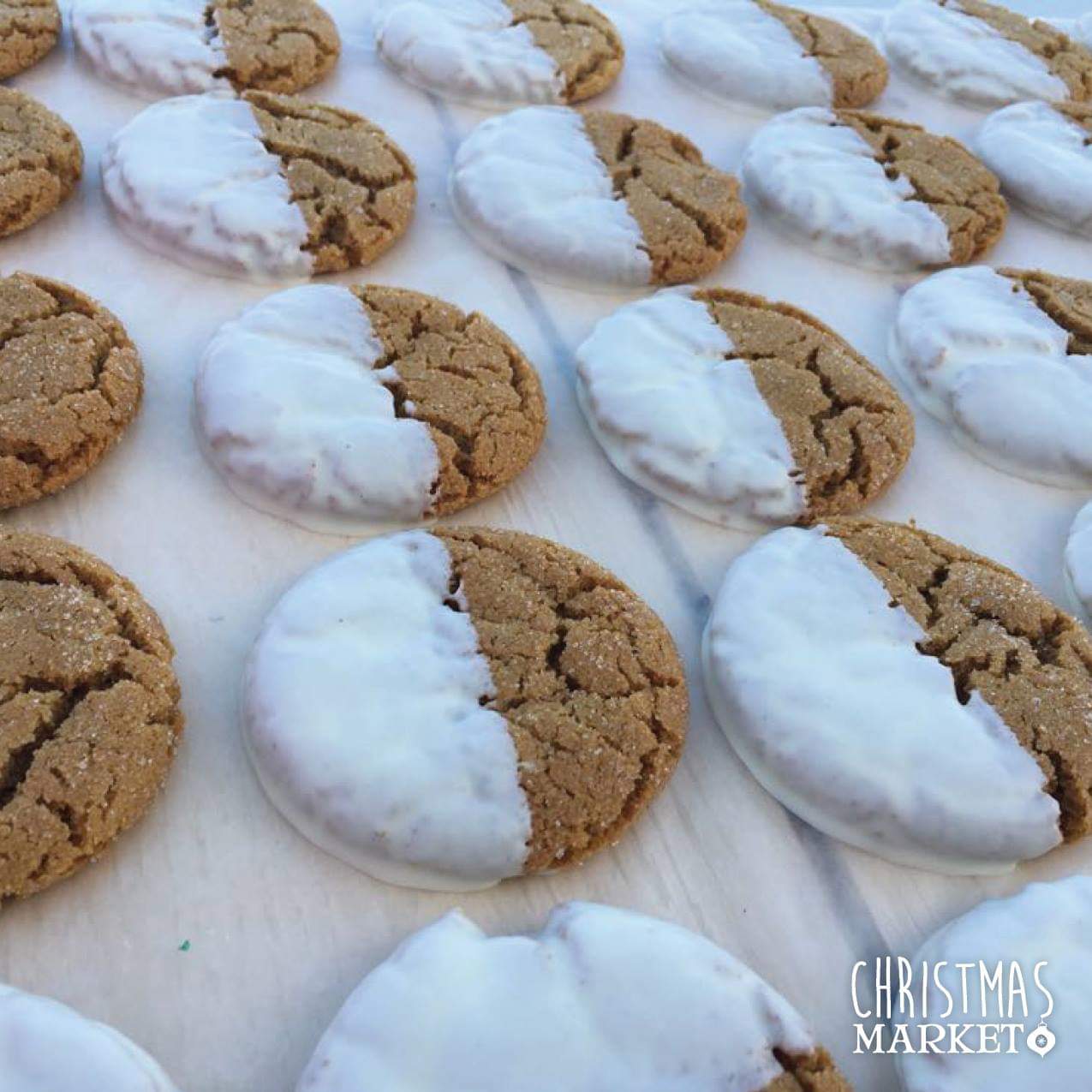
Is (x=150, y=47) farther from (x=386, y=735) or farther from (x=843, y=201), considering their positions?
(x=386, y=735)

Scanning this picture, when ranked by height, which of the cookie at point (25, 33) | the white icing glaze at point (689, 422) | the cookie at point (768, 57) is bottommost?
the cookie at point (25, 33)

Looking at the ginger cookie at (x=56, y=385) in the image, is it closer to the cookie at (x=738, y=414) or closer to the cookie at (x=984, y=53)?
the cookie at (x=738, y=414)

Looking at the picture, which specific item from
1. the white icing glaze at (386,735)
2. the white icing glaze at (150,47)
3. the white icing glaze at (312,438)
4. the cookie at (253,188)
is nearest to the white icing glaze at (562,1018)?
the white icing glaze at (386,735)

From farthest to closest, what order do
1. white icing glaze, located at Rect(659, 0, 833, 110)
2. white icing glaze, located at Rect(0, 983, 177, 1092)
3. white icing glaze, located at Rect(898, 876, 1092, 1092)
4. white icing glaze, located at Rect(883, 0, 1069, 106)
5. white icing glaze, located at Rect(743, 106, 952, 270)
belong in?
white icing glaze, located at Rect(883, 0, 1069, 106)
white icing glaze, located at Rect(659, 0, 833, 110)
white icing glaze, located at Rect(743, 106, 952, 270)
white icing glaze, located at Rect(898, 876, 1092, 1092)
white icing glaze, located at Rect(0, 983, 177, 1092)

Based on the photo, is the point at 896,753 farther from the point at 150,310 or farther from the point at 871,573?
the point at 150,310

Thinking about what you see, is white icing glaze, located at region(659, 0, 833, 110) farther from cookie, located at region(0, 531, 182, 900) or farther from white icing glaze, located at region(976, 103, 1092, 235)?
cookie, located at region(0, 531, 182, 900)

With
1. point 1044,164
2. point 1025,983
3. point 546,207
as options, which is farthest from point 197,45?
point 1025,983

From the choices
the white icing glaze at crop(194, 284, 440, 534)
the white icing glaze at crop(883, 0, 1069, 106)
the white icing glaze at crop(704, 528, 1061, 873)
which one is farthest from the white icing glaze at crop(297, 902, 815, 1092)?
the white icing glaze at crop(883, 0, 1069, 106)
